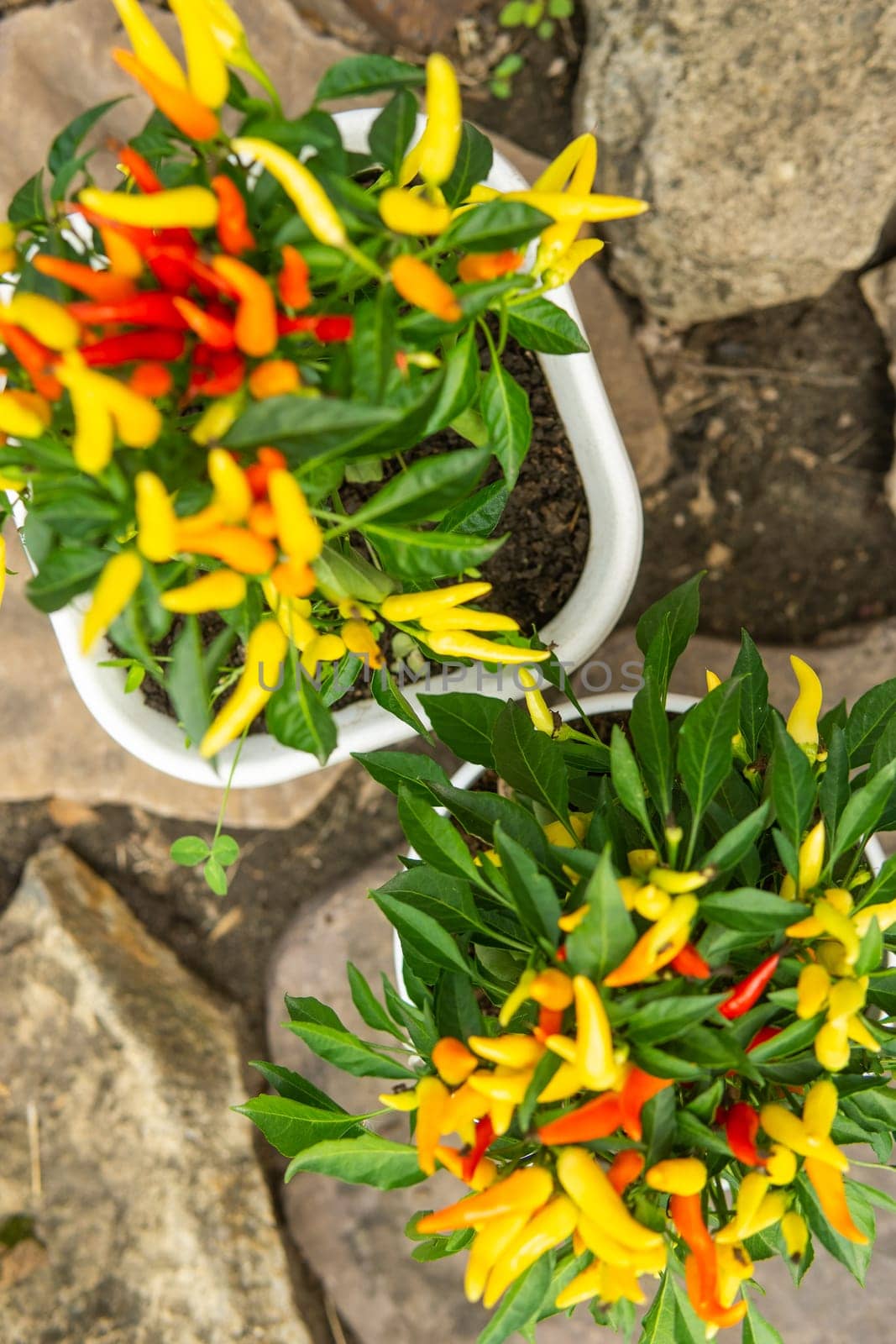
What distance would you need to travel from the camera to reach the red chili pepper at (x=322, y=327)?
50cm

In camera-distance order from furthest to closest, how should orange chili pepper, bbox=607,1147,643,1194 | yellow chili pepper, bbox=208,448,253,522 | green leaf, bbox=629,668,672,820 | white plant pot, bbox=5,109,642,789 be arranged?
1. white plant pot, bbox=5,109,642,789
2. green leaf, bbox=629,668,672,820
3. orange chili pepper, bbox=607,1147,643,1194
4. yellow chili pepper, bbox=208,448,253,522

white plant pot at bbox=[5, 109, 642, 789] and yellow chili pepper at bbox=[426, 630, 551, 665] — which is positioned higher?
yellow chili pepper at bbox=[426, 630, 551, 665]

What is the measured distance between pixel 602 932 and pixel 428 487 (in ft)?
0.82

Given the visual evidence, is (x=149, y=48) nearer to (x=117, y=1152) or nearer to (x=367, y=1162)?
(x=367, y=1162)

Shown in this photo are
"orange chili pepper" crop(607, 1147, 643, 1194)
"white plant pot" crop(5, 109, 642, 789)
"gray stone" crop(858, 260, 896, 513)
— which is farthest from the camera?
"gray stone" crop(858, 260, 896, 513)

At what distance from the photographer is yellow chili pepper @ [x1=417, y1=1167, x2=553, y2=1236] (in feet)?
1.69

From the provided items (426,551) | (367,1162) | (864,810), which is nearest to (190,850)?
(367,1162)

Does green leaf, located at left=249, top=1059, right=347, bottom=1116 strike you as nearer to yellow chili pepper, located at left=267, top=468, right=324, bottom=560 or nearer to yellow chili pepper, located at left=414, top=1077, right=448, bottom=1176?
yellow chili pepper, located at left=414, top=1077, right=448, bottom=1176

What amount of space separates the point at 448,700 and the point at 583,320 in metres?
0.69

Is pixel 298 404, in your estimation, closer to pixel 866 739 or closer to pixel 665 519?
pixel 866 739

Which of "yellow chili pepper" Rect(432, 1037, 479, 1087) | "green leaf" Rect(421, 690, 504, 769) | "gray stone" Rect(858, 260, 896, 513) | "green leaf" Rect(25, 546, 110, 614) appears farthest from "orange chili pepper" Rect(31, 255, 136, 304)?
"gray stone" Rect(858, 260, 896, 513)

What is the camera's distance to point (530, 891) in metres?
0.57

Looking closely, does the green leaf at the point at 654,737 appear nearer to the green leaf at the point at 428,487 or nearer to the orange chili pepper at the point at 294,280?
the green leaf at the point at 428,487

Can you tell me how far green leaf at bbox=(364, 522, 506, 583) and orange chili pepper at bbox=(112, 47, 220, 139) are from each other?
21 centimetres
